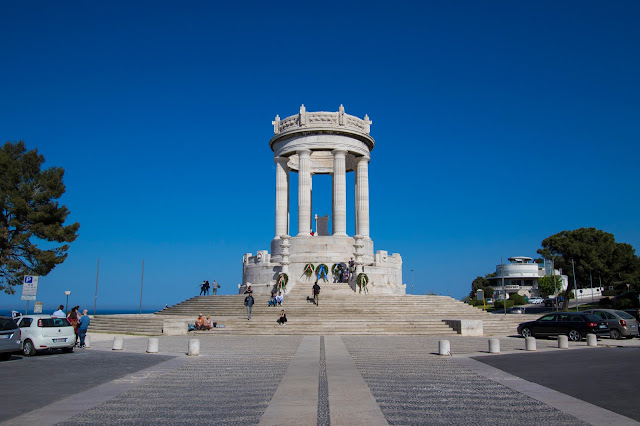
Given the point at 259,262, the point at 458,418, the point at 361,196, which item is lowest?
the point at 458,418

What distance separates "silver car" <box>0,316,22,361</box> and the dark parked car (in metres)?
23.6

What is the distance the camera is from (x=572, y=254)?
79500 mm

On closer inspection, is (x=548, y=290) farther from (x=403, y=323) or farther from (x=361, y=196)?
(x=403, y=323)

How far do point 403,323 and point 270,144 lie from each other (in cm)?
3132

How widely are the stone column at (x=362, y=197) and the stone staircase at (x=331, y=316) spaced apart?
39.1ft

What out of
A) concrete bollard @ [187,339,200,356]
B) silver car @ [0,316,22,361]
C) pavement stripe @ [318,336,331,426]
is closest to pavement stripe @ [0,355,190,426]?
concrete bollard @ [187,339,200,356]

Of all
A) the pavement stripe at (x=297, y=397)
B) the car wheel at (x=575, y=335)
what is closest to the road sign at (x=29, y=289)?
the pavement stripe at (x=297, y=397)

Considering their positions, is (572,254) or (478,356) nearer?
(478,356)

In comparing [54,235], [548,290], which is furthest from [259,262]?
[548,290]

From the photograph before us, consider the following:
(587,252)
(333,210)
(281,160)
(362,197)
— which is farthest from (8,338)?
(587,252)

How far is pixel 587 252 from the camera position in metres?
79.0

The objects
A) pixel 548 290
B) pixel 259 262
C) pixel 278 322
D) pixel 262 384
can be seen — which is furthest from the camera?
pixel 548 290

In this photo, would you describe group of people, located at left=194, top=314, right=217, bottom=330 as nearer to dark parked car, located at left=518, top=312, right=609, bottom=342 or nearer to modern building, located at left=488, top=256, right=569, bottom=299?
dark parked car, located at left=518, top=312, right=609, bottom=342

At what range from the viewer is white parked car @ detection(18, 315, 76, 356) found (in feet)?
68.7
